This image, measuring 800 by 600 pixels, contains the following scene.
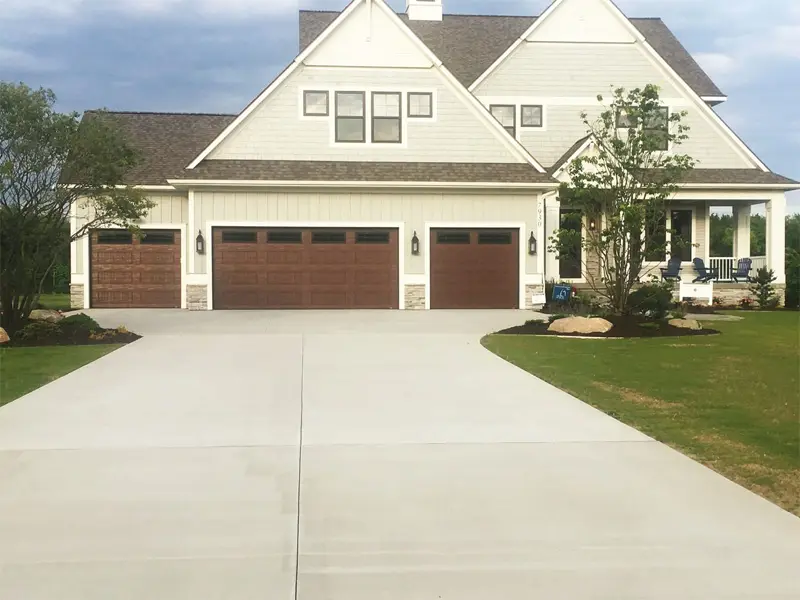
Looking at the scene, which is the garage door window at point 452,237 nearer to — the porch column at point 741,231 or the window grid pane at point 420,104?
the window grid pane at point 420,104

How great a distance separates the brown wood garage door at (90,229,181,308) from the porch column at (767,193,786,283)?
18494 mm

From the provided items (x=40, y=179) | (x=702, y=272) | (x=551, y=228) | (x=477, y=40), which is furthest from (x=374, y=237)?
(x=702, y=272)

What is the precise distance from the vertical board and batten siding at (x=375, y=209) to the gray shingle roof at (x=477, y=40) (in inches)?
256

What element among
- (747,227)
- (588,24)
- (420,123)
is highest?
(588,24)

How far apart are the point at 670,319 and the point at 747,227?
1216 centimetres

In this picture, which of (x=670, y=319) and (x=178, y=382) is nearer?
(x=178, y=382)

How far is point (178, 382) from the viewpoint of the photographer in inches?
393

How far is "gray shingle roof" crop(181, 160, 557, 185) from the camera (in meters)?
22.2

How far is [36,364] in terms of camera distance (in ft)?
39.2

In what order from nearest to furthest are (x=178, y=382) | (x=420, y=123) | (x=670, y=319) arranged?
(x=178, y=382) → (x=670, y=319) → (x=420, y=123)

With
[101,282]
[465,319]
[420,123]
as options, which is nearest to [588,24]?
[420,123]

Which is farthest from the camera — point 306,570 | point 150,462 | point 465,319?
point 465,319

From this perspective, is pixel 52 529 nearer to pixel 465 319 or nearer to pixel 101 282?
pixel 465 319

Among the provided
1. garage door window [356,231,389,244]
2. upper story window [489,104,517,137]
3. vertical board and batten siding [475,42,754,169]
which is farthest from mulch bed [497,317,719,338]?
upper story window [489,104,517,137]
